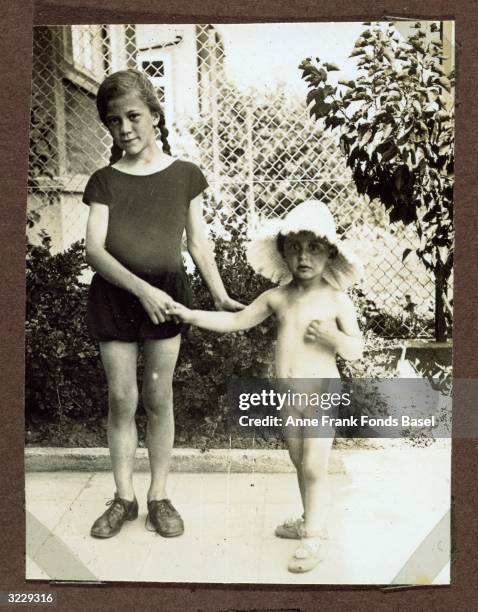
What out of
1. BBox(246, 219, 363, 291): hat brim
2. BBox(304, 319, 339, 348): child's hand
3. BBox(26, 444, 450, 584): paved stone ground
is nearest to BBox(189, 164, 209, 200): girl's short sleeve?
BBox(246, 219, 363, 291): hat brim

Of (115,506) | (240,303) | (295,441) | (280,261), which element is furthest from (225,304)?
(115,506)

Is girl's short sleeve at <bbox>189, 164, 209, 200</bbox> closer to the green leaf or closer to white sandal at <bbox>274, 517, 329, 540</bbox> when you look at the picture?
the green leaf

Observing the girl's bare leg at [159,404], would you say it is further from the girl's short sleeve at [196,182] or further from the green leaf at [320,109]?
the green leaf at [320,109]

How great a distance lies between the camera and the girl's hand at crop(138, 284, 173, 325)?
215 centimetres

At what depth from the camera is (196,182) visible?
2164 mm

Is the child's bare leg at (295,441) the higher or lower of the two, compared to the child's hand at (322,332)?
lower

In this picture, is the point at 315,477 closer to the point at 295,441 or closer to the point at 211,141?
the point at 295,441

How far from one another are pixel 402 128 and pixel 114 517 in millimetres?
1258

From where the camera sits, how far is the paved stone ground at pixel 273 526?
223cm

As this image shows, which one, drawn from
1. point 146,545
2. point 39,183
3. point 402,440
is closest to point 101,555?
point 146,545

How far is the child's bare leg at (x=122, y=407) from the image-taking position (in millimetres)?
2201

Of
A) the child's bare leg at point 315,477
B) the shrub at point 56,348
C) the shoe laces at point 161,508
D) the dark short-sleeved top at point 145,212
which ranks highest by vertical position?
the dark short-sleeved top at point 145,212

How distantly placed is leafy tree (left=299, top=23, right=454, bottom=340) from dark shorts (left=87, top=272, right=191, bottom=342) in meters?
0.53

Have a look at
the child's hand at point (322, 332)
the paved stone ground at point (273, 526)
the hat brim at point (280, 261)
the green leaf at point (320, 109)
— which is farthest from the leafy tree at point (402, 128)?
the paved stone ground at point (273, 526)
